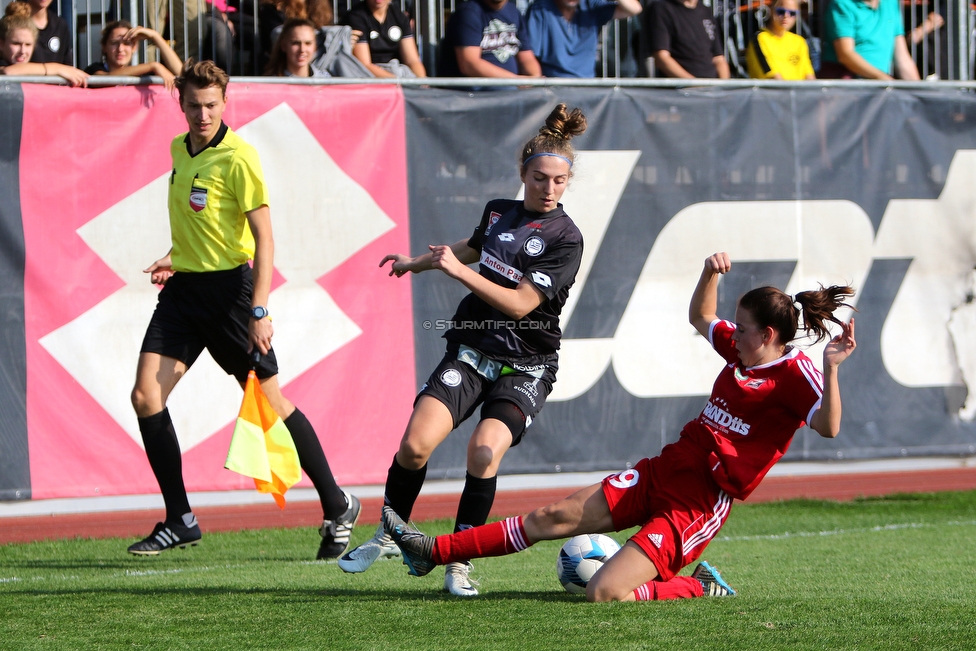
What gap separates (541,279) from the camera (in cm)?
471

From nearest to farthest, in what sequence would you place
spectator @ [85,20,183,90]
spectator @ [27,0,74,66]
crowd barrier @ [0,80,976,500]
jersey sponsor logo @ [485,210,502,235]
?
jersey sponsor logo @ [485,210,502,235] < crowd barrier @ [0,80,976,500] < spectator @ [85,20,183,90] < spectator @ [27,0,74,66]

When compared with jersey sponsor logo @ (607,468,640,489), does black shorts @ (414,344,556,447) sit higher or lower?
higher

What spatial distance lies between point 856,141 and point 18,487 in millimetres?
6424

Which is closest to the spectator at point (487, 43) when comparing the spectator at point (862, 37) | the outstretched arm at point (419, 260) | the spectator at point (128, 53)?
the spectator at point (128, 53)

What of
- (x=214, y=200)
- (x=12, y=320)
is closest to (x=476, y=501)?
(x=214, y=200)

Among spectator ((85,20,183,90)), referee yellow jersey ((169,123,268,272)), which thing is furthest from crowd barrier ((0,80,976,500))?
referee yellow jersey ((169,123,268,272))

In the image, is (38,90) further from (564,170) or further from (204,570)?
(564,170)

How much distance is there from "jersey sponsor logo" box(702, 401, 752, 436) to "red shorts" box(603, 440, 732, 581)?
13cm

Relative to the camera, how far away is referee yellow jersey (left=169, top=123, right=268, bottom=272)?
5617 mm

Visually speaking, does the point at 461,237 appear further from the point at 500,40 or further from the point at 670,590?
the point at 670,590

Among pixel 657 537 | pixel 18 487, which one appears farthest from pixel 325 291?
pixel 657 537

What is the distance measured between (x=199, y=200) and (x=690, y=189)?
160 inches

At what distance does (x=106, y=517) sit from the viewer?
727 cm

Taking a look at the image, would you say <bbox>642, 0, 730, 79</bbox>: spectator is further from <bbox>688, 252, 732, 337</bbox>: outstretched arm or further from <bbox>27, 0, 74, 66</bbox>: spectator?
<bbox>688, 252, 732, 337</bbox>: outstretched arm
